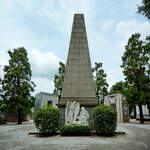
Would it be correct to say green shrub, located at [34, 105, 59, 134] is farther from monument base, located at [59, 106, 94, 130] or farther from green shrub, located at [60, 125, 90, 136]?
monument base, located at [59, 106, 94, 130]

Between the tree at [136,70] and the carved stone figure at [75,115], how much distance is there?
34.9 ft

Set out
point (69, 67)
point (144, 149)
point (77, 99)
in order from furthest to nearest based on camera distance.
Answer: point (69, 67)
point (77, 99)
point (144, 149)

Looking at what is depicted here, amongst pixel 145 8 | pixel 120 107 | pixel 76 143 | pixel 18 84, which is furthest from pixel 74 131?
pixel 120 107

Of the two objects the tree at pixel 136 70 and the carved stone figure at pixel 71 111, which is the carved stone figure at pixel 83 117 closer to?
the carved stone figure at pixel 71 111

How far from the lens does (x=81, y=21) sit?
40.4 feet

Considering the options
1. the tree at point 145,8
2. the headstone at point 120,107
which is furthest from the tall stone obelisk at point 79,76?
the headstone at point 120,107

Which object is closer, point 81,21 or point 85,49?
point 85,49

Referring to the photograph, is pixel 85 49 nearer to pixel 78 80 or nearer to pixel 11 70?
pixel 78 80

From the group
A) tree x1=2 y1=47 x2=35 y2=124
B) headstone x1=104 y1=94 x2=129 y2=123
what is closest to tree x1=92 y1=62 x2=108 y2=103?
headstone x1=104 y1=94 x2=129 y2=123

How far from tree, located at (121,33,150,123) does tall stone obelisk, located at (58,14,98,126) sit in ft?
30.9

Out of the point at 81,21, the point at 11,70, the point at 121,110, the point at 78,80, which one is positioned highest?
the point at 81,21

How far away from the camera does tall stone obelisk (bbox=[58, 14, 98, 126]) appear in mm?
9761

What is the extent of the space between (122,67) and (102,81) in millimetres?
4726

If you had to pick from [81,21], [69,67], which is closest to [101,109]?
[69,67]
